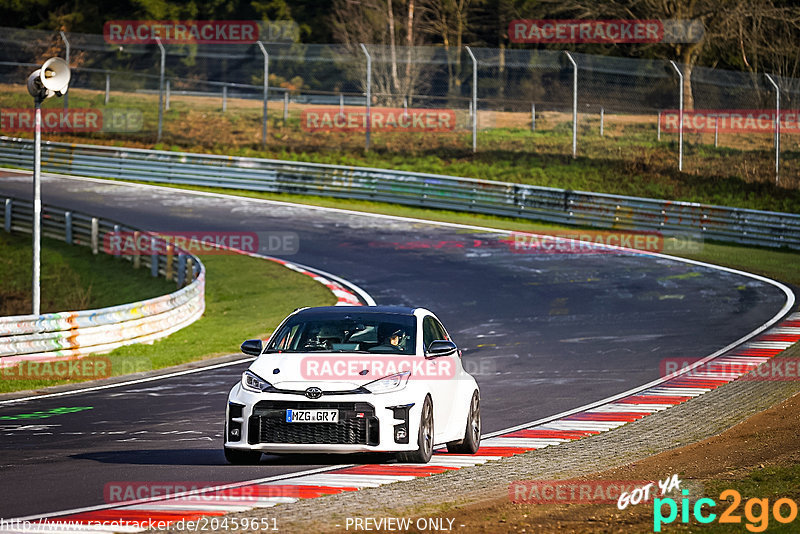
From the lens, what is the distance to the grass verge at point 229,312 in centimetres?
1858

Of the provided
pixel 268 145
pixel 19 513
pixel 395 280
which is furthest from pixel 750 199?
pixel 19 513

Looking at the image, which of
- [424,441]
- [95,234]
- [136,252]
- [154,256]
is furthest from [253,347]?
[95,234]

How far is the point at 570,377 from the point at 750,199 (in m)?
21.4

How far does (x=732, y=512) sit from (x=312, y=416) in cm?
339

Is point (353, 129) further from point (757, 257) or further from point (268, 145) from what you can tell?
point (757, 257)

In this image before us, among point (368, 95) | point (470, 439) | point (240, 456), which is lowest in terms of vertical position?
point (470, 439)

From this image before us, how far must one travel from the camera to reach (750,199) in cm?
3569

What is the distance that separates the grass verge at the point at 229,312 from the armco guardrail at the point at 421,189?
867 cm

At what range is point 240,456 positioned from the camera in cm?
1005

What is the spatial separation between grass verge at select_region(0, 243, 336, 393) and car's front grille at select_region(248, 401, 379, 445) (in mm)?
7636

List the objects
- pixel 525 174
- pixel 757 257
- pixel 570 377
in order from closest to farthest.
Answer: pixel 570 377, pixel 757 257, pixel 525 174

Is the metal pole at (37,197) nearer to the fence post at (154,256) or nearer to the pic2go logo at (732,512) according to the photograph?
the fence post at (154,256)

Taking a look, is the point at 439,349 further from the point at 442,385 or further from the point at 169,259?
the point at 169,259

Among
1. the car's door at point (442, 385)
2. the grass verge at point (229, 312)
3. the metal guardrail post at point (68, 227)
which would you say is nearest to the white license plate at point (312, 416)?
the car's door at point (442, 385)
